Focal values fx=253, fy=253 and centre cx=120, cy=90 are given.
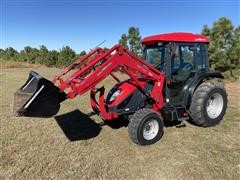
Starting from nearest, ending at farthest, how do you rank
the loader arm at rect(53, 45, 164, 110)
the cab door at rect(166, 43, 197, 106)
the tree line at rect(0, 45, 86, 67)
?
the loader arm at rect(53, 45, 164, 110)
the cab door at rect(166, 43, 197, 106)
the tree line at rect(0, 45, 86, 67)

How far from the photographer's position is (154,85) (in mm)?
5566

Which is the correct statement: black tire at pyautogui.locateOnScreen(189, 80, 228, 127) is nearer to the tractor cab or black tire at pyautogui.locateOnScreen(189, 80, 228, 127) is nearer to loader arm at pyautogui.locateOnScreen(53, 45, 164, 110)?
the tractor cab

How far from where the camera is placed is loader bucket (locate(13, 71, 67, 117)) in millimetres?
4082

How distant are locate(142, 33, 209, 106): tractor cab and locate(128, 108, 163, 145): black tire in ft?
2.51

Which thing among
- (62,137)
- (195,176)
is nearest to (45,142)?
(62,137)

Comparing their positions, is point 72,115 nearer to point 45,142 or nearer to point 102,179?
point 45,142

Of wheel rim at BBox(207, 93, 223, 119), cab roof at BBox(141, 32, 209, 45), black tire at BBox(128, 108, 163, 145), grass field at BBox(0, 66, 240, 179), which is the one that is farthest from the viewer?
wheel rim at BBox(207, 93, 223, 119)

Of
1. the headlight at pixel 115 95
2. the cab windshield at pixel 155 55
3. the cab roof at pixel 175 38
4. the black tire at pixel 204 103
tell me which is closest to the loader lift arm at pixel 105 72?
the headlight at pixel 115 95

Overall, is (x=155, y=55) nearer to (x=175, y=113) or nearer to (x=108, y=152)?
(x=175, y=113)

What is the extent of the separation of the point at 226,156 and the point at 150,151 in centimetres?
138

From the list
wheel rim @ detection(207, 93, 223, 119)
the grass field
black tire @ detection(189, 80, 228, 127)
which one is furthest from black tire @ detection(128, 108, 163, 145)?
wheel rim @ detection(207, 93, 223, 119)

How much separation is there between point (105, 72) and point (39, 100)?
139 centimetres

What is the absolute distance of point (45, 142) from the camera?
5.29 m

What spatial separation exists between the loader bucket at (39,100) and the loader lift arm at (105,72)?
1.03 feet
